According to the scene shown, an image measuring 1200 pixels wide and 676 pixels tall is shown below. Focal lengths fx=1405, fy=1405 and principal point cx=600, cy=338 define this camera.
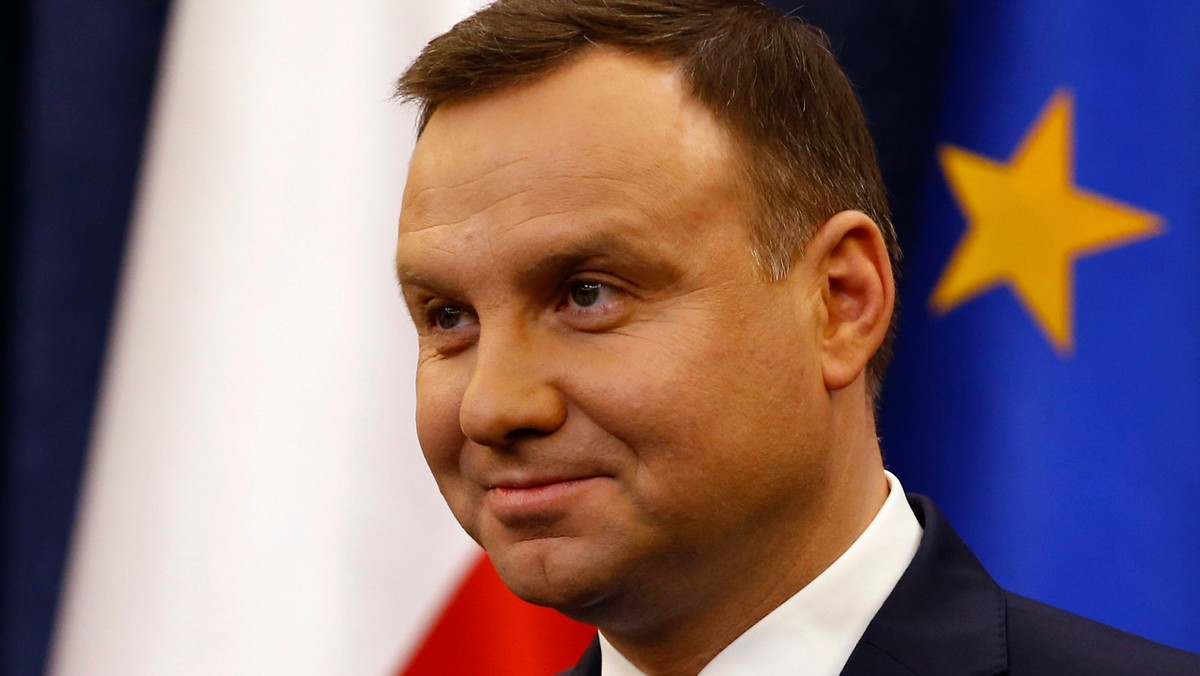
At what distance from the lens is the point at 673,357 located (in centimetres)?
139

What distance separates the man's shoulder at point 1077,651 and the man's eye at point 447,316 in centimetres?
68

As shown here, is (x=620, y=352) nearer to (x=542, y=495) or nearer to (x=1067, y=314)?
(x=542, y=495)

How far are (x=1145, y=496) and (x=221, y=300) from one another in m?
1.61

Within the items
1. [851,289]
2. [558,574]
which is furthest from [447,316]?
[851,289]

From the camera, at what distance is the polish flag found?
2.43 metres

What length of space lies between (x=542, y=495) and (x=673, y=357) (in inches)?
7.4

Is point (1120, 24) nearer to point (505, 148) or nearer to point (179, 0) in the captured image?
point (505, 148)

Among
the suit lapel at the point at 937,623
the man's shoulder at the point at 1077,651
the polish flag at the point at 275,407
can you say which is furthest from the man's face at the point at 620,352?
the polish flag at the point at 275,407

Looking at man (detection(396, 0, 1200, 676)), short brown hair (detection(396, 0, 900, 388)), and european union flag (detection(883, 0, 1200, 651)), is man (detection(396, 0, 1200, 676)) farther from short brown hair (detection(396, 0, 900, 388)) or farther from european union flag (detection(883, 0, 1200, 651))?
european union flag (detection(883, 0, 1200, 651))

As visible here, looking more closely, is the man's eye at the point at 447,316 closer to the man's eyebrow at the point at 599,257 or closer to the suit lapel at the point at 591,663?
the man's eyebrow at the point at 599,257

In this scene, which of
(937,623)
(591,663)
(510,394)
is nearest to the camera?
(510,394)

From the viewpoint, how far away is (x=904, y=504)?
1.61 metres

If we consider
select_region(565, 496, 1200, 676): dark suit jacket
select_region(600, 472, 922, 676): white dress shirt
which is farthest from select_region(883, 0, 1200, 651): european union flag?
select_region(600, 472, 922, 676): white dress shirt

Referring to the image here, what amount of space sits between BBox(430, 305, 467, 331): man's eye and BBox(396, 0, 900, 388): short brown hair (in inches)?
9.1
